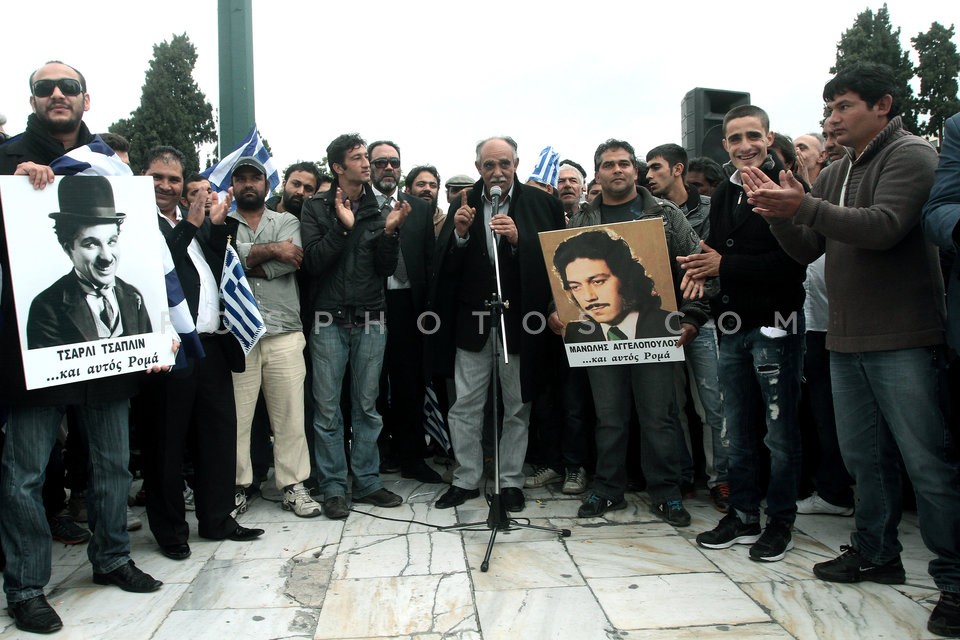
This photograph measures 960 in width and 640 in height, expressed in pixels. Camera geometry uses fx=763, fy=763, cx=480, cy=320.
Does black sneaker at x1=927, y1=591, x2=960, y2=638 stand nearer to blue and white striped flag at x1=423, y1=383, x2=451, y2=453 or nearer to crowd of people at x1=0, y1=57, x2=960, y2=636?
crowd of people at x1=0, y1=57, x2=960, y2=636

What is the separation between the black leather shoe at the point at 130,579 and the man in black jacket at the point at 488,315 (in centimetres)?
186

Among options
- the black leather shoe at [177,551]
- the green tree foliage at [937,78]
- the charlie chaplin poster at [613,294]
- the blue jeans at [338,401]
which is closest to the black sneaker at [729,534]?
the charlie chaplin poster at [613,294]

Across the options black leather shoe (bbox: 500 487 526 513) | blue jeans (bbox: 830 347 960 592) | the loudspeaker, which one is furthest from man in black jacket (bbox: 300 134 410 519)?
the loudspeaker

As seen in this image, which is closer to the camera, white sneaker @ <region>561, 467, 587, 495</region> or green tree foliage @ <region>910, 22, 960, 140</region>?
white sneaker @ <region>561, 467, 587, 495</region>

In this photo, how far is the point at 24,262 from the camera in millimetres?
3029

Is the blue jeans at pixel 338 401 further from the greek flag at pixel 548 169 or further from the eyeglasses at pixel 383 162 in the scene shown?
the greek flag at pixel 548 169

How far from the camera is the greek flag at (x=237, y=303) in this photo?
4281 mm

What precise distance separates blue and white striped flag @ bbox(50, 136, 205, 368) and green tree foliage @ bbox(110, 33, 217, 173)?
124 ft

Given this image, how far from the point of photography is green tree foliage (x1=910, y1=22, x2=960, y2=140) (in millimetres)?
34812

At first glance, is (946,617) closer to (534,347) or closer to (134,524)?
(534,347)

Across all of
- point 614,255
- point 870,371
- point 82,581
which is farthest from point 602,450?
point 82,581

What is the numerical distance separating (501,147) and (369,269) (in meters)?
1.14

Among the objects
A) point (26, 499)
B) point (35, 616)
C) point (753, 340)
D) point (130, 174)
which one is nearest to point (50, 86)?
point (130, 174)

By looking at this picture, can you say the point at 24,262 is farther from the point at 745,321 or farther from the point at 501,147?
the point at 745,321
